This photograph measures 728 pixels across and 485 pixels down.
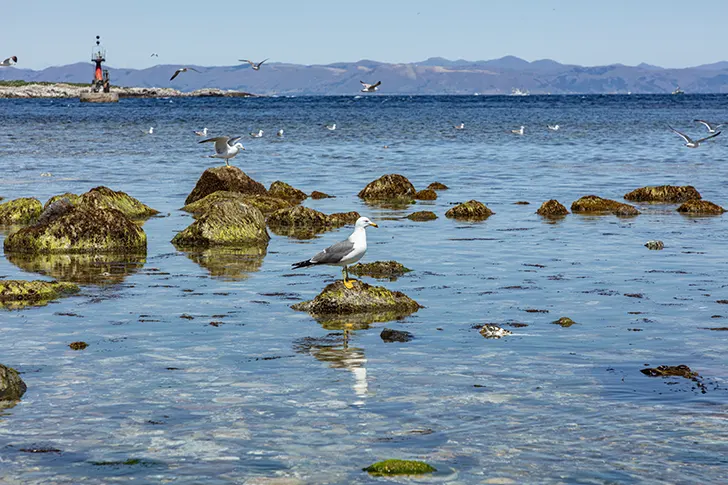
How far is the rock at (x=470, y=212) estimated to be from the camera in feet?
86.0

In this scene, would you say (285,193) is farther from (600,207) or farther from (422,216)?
(600,207)

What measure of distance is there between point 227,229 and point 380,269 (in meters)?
4.66

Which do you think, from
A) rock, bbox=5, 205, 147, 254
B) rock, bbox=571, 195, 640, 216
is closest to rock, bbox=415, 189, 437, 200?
rock, bbox=571, 195, 640, 216

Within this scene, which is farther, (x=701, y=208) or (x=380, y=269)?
(x=701, y=208)

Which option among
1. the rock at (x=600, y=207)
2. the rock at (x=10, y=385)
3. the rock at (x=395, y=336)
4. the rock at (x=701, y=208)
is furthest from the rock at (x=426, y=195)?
the rock at (x=10, y=385)

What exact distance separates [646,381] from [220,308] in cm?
650

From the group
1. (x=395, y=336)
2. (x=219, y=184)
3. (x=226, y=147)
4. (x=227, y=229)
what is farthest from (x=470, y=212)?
(x=395, y=336)

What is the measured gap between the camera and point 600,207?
91.1 feet

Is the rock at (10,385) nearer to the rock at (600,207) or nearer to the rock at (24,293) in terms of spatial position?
the rock at (24,293)

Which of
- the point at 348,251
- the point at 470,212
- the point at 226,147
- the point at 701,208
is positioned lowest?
the point at 470,212

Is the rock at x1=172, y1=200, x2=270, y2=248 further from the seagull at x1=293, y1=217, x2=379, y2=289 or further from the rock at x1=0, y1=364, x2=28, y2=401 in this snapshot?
the rock at x1=0, y1=364, x2=28, y2=401

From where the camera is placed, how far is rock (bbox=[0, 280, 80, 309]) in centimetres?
1512

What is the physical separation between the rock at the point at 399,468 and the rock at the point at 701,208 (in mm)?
20731

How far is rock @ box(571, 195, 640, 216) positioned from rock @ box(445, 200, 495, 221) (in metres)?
2.91
